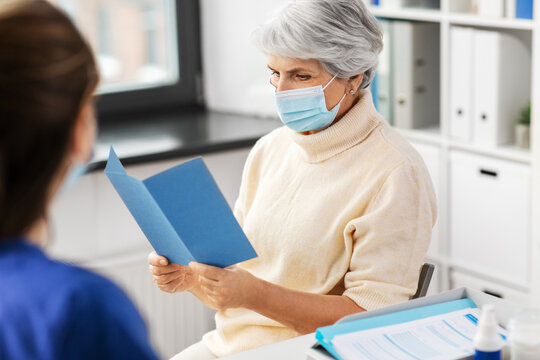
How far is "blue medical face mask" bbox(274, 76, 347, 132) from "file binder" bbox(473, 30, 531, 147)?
0.91 m

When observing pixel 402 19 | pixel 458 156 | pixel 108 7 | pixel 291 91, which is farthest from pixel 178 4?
pixel 291 91

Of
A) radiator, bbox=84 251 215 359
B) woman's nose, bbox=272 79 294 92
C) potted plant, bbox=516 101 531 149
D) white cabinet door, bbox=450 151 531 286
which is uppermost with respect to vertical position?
woman's nose, bbox=272 79 294 92

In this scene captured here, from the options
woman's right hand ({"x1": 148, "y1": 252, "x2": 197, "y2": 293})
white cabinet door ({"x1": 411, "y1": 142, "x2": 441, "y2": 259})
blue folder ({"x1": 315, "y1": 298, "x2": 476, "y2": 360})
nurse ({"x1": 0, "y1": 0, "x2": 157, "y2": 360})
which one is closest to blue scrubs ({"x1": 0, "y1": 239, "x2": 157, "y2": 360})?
nurse ({"x1": 0, "y1": 0, "x2": 157, "y2": 360})

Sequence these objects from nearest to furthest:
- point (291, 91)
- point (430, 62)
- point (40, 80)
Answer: point (40, 80) < point (291, 91) < point (430, 62)

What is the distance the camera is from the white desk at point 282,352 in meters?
1.30

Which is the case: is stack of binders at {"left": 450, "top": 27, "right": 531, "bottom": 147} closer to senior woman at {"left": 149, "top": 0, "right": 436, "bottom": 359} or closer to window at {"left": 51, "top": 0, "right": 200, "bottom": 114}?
senior woman at {"left": 149, "top": 0, "right": 436, "bottom": 359}

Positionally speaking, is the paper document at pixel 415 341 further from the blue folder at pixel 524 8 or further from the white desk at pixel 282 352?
the blue folder at pixel 524 8

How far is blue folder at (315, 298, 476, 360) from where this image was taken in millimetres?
1210

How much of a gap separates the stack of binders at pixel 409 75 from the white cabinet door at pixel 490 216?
24 centimetres

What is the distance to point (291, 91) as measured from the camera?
1685 mm

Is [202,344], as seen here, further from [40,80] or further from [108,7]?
[108,7]

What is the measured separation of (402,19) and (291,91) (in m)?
1.21

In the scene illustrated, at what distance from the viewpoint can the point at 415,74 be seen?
8.89 feet

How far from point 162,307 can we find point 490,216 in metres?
1.12
